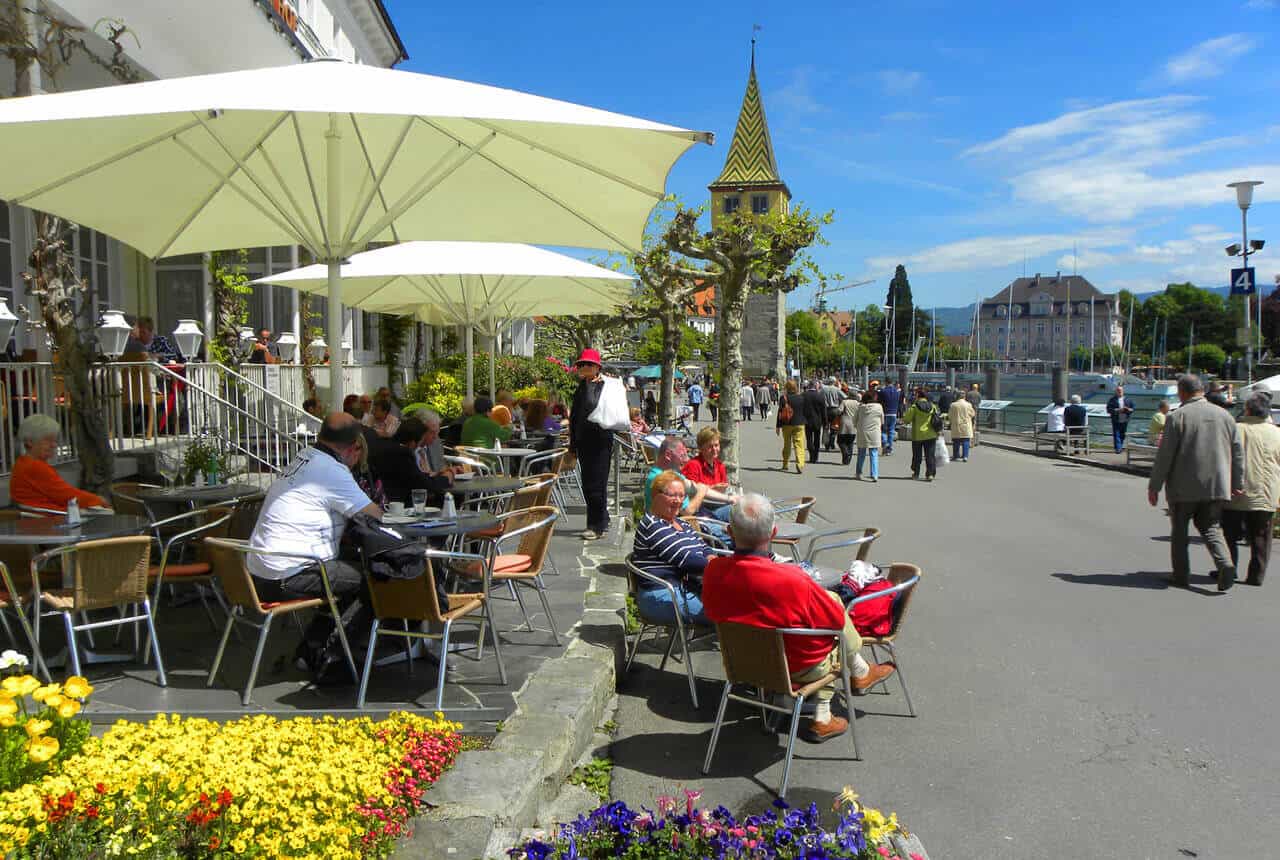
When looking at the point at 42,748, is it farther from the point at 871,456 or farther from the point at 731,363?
the point at 871,456

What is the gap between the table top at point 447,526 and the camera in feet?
16.6

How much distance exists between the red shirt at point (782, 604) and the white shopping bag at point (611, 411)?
14.5 feet

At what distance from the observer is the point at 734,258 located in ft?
45.2

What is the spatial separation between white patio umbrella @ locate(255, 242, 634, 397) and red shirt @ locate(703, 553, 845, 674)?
5.02 meters

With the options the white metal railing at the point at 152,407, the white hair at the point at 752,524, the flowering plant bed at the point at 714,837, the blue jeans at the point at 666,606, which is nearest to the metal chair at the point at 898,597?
the white hair at the point at 752,524

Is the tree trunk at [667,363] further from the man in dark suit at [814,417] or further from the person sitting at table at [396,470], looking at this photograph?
the person sitting at table at [396,470]

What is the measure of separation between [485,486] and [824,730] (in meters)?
3.29

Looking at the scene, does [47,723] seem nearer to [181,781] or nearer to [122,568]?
[181,781]

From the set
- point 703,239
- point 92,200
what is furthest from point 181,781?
point 703,239

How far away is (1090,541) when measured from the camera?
10836 millimetres

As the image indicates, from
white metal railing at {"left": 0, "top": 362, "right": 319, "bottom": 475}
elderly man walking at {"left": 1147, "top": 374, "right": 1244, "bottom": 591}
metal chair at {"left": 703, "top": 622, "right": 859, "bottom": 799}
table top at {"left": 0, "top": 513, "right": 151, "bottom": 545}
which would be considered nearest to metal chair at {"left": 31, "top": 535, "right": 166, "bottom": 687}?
table top at {"left": 0, "top": 513, "right": 151, "bottom": 545}

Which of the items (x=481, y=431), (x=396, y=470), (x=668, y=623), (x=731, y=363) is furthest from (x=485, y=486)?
(x=731, y=363)

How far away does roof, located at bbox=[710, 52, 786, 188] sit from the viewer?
85.7m

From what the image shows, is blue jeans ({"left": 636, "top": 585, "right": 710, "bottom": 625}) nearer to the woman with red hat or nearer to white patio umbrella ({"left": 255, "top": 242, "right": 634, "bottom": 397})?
the woman with red hat
